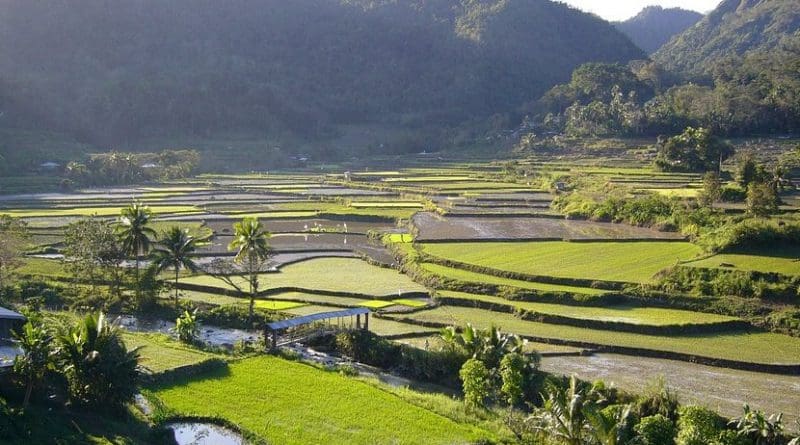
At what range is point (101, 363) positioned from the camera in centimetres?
1836

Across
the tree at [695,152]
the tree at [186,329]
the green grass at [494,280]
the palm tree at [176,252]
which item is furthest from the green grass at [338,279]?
the tree at [695,152]

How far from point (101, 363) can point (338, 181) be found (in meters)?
57.2

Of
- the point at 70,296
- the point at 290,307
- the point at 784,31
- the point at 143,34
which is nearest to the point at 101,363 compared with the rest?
the point at 290,307

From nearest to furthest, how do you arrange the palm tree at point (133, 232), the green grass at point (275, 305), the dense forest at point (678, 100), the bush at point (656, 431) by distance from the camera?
the bush at point (656, 431), the green grass at point (275, 305), the palm tree at point (133, 232), the dense forest at point (678, 100)

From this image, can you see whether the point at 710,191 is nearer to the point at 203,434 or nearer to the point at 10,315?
the point at 203,434

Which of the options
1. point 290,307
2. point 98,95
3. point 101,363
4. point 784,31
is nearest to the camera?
point 101,363

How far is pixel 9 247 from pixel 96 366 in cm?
1579

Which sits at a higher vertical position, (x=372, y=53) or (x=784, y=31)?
(x=784, y=31)

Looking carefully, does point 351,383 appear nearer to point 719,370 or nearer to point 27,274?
point 719,370

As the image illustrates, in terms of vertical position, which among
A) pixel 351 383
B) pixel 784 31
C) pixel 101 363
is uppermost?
pixel 784 31

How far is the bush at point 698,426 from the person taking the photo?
16.2 metres

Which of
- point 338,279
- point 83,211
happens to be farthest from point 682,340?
point 83,211

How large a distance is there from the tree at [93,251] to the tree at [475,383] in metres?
18.6

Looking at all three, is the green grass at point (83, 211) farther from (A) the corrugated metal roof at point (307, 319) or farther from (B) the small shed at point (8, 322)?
(B) the small shed at point (8, 322)
